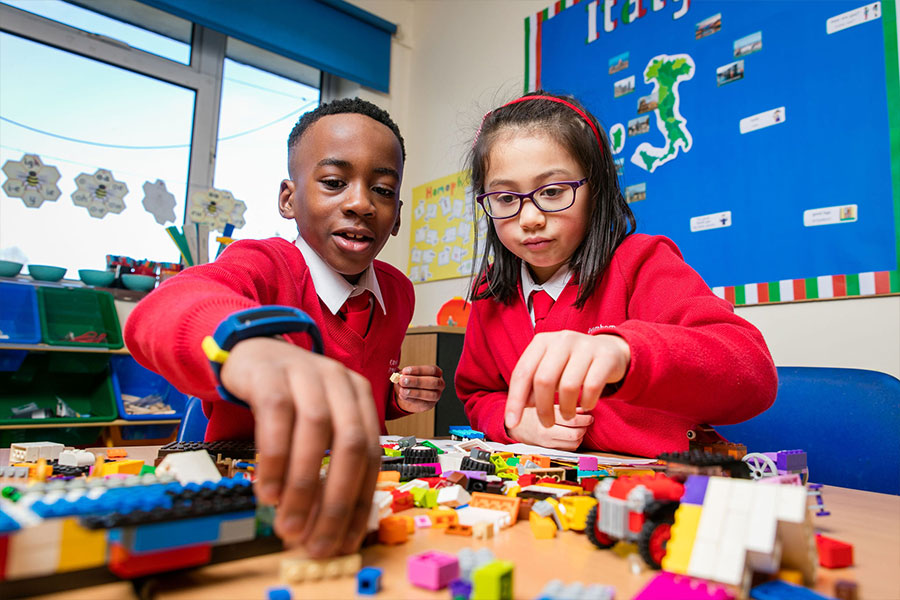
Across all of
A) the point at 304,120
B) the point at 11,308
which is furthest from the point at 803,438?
the point at 11,308

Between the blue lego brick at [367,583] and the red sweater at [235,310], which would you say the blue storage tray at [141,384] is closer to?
the red sweater at [235,310]

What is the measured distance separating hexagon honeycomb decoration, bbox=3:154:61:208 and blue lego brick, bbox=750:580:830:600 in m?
2.58

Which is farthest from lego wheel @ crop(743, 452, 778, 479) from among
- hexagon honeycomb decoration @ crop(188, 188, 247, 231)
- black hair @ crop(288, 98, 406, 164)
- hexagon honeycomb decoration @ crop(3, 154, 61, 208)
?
hexagon honeycomb decoration @ crop(3, 154, 61, 208)

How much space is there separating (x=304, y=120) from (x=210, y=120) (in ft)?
5.97

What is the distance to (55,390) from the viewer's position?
2.00 meters

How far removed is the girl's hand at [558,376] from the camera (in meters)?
0.45

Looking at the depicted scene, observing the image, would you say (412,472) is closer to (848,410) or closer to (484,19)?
(848,410)

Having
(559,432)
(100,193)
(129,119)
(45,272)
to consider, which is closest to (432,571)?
(559,432)

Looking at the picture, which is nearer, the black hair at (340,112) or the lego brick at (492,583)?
the lego brick at (492,583)

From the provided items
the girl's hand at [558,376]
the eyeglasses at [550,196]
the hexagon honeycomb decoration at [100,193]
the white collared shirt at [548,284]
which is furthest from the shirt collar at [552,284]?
the hexagon honeycomb decoration at [100,193]

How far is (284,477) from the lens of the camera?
32cm

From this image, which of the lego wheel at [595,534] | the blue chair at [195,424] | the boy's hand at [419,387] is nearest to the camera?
the lego wheel at [595,534]

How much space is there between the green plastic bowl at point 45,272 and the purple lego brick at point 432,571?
225 centimetres

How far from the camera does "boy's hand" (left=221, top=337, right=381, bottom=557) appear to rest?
31 centimetres
